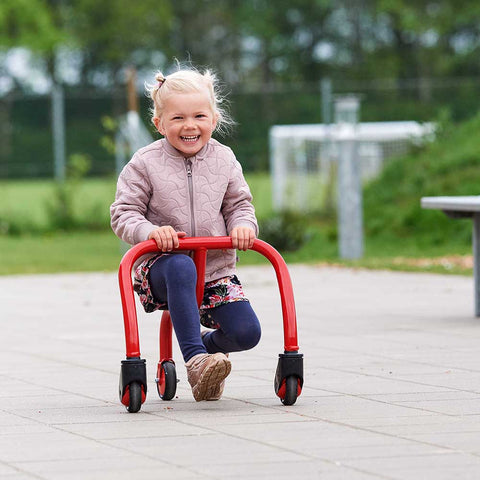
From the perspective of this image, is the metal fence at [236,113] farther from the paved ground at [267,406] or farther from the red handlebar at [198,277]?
the red handlebar at [198,277]

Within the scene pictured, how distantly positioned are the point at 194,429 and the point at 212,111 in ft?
4.68

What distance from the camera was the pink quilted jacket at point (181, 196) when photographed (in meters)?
5.17

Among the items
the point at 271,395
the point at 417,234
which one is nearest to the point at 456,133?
the point at 417,234

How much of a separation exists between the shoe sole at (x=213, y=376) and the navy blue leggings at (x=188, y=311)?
0.12 meters

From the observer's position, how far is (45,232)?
818 inches

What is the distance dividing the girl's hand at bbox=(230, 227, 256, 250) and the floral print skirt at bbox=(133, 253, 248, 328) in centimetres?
29

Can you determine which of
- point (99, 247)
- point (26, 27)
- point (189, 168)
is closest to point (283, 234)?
point (99, 247)

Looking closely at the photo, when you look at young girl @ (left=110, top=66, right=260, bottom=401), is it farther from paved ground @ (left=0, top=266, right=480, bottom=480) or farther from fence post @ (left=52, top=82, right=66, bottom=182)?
fence post @ (left=52, top=82, right=66, bottom=182)

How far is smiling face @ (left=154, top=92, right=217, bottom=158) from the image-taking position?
5223 millimetres

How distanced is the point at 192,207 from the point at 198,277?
294mm

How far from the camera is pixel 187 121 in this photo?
5.23 m

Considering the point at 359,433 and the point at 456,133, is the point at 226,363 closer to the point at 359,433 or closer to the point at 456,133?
the point at 359,433

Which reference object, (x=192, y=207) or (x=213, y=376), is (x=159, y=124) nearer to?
(x=192, y=207)

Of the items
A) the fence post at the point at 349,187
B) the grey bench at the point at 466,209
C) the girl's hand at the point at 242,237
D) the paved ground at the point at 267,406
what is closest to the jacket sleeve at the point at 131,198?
the girl's hand at the point at 242,237
